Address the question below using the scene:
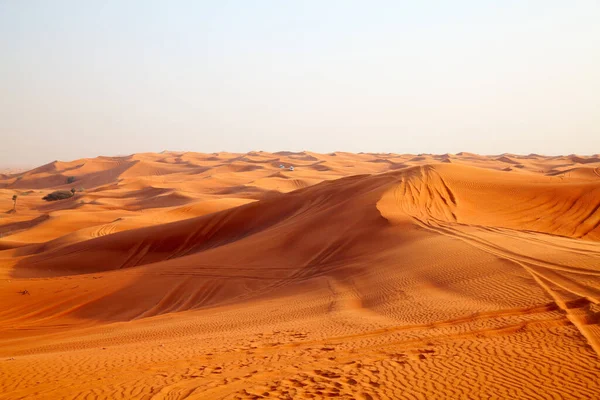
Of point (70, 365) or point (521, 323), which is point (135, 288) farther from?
point (521, 323)

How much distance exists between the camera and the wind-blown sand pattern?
5.91 meters

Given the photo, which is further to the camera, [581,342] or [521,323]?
[521,323]

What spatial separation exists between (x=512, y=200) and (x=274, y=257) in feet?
34.7

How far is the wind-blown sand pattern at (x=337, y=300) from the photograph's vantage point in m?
5.91

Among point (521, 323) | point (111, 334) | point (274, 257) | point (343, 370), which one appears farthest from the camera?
point (274, 257)

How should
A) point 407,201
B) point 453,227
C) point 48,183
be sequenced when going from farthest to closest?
point 48,183, point 407,201, point 453,227

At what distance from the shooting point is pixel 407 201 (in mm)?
19344

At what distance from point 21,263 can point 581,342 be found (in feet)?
71.7

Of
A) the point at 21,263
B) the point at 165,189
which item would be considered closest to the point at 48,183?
the point at 165,189

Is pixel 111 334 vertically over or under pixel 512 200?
under

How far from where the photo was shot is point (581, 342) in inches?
242

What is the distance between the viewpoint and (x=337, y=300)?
10711 millimetres

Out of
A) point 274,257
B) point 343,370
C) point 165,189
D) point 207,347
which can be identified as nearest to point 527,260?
point 343,370

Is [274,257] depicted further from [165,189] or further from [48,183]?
[48,183]
